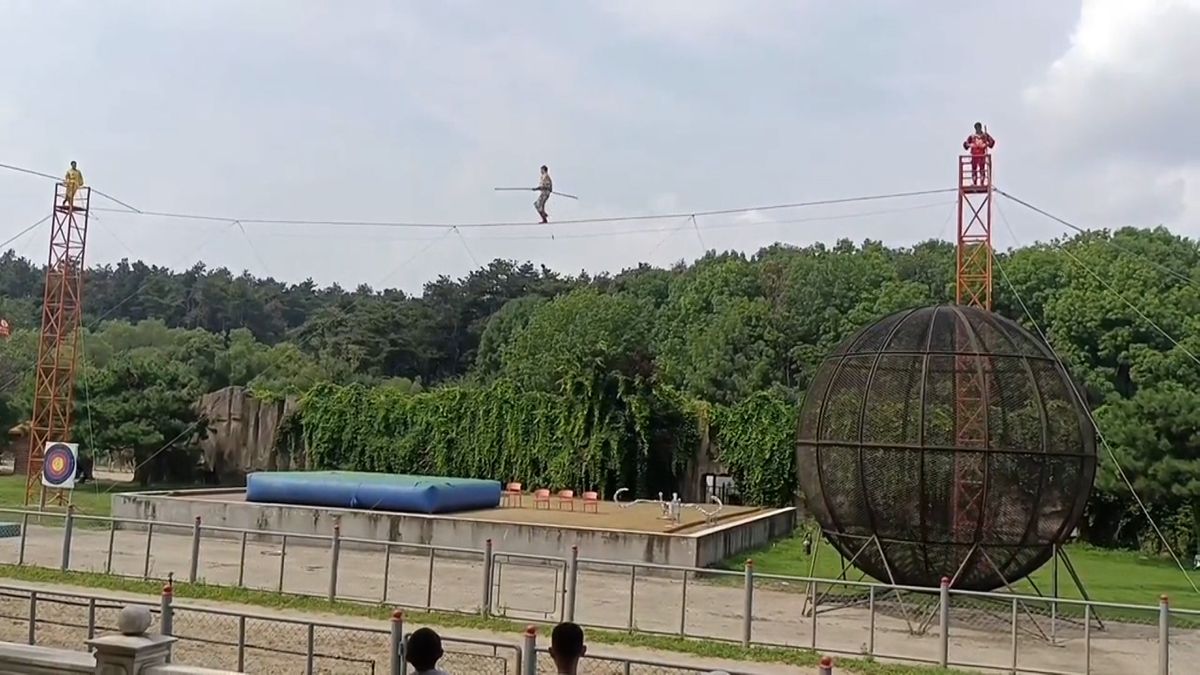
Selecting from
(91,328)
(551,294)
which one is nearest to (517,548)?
(551,294)

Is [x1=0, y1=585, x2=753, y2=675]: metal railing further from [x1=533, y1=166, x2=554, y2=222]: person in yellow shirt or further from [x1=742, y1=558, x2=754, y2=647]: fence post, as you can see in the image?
[x1=533, y1=166, x2=554, y2=222]: person in yellow shirt

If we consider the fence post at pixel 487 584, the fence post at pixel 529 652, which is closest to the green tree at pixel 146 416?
the fence post at pixel 487 584

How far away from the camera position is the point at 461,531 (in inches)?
880

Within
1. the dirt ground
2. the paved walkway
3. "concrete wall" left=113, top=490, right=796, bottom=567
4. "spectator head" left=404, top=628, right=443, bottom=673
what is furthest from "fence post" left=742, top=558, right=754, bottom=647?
"spectator head" left=404, top=628, right=443, bottom=673

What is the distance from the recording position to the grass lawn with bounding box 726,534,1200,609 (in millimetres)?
20453

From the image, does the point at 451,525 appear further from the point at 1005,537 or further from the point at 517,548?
the point at 1005,537

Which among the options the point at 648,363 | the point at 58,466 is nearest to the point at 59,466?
the point at 58,466

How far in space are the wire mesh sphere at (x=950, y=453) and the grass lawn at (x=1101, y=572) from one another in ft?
6.77

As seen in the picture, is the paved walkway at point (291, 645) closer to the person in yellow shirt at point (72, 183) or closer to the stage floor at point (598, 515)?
the stage floor at point (598, 515)

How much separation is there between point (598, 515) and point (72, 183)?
20.1 m

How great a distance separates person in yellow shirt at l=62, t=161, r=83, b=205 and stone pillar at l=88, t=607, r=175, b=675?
97.5 ft

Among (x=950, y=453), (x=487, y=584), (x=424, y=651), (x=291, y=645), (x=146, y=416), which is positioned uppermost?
(x=950, y=453)

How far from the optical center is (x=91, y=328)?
82.6 metres

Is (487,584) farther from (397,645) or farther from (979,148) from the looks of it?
(979,148)
